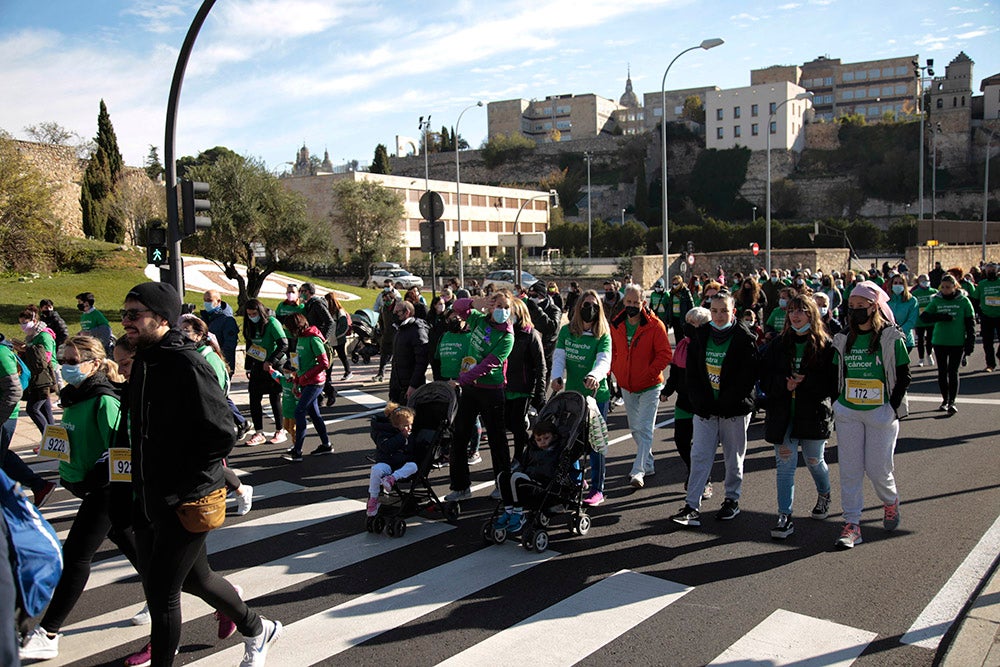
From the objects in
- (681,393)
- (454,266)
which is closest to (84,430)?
(681,393)

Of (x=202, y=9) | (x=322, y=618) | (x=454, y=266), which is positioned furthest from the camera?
(x=454, y=266)

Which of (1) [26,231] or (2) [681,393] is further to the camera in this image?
(1) [26,231]

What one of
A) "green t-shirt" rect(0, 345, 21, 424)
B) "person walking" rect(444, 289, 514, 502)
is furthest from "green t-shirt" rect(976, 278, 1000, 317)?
"green t-shirt" rect(0, 345, 21, 424)

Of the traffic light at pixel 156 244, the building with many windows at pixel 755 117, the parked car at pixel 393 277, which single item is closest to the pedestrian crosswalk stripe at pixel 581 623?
the traffic light at pixel 156 244

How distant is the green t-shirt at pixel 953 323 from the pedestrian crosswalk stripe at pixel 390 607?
7.83 metres

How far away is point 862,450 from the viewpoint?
6.02 metres

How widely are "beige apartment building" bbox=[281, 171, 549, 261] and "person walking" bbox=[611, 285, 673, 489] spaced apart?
178ft

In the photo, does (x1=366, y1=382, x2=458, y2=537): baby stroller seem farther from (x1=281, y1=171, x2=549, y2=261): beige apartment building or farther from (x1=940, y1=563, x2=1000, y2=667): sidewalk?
(x1=281, y1=171, x2=549, y2=261): beige apartment building

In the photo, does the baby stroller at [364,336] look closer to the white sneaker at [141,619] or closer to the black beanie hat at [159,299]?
the white sneaker at [141,619]

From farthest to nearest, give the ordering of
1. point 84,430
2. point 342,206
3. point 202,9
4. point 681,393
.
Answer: point 342,206, point 202,9, point 681,393, point 84,430

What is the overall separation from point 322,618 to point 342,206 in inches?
2194

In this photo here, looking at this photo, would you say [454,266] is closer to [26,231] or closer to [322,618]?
[26,231]

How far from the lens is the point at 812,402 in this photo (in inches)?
240

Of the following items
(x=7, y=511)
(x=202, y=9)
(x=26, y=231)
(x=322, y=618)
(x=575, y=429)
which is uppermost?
(x=202, y=9)
